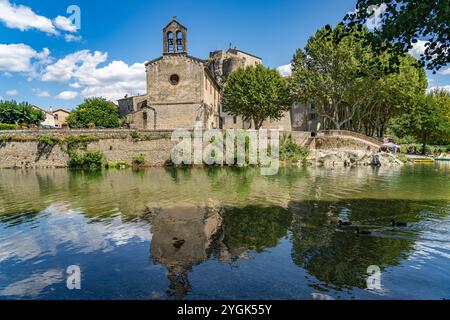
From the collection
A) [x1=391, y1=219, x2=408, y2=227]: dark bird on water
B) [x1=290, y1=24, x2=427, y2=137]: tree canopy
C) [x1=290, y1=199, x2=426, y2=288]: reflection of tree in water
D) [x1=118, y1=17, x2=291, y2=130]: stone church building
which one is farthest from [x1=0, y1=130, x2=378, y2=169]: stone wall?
[x1=391, y1=219, x2=408, y2=227]: dark bird on water

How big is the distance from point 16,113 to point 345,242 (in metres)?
73.7

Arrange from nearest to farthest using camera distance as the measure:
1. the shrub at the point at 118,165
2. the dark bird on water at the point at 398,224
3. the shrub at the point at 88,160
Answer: the dark bird on water at the point at 398,224 → the shrub at the point at 88,160 → the shrub at the point at 118,165

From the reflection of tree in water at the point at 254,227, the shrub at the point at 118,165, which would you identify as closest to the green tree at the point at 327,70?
the shrub at the point at 118,165

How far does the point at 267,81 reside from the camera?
43.8 m

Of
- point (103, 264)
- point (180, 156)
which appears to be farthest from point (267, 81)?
point (103, 264)

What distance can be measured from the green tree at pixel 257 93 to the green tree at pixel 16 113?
44.6 m

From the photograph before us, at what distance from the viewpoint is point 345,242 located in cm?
1016

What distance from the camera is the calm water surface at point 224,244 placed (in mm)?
7414

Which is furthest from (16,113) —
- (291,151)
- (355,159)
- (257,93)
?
(355,159)

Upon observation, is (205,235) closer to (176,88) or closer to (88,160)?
(88,160)

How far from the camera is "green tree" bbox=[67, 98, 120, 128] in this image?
5659 centimetres

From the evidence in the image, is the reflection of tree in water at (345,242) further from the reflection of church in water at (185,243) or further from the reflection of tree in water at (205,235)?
the reflection of church in water at (185,243)

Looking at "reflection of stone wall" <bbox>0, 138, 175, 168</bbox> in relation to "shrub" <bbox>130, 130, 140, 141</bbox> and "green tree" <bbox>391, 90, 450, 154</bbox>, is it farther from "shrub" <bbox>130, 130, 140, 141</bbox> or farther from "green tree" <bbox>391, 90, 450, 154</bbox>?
"green tree" <bbox>391, 90, 450, 154</bbox>

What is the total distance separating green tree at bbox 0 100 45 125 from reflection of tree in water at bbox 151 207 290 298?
63719 mm
